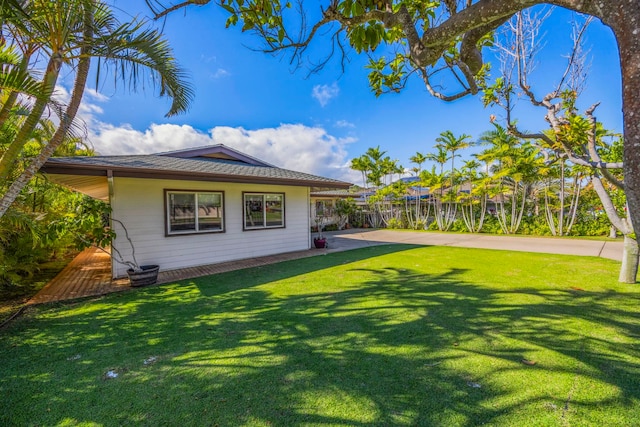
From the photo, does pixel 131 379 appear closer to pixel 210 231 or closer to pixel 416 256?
pixel 210 231

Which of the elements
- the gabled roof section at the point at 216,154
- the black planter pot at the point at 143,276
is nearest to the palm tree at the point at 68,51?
the black planter pot at the point at 143,276

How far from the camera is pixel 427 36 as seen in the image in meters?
2.23

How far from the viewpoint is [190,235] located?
8172mm

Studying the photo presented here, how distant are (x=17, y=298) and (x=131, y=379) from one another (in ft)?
17.1

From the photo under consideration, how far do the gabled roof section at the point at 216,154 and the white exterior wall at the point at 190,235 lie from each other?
2.53 m

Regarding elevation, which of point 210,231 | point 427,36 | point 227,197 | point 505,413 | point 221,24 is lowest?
point 505,413

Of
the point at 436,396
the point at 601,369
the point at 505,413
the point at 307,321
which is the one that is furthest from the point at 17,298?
the point at 601,369

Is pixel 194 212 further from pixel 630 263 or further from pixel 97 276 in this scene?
pixel 630 263

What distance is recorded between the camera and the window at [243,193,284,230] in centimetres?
941

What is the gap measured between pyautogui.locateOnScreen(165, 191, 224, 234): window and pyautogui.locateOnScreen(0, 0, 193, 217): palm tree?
3877 millimetres

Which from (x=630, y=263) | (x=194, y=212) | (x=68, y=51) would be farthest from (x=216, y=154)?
(x=630, y=263)

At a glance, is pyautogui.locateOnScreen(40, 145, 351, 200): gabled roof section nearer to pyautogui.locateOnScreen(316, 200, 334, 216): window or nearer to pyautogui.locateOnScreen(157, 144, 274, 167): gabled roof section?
pyautogui.locateOnScreen(157, 144, 274, 167): gabled roof section

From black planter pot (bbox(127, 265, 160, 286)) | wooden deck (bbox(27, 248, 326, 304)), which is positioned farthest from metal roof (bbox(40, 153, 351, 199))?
wooden deck (bbox(27, 248, 326, 304))

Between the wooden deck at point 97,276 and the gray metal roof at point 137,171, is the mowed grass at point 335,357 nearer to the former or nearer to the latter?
the wooden deck at point 97,276
